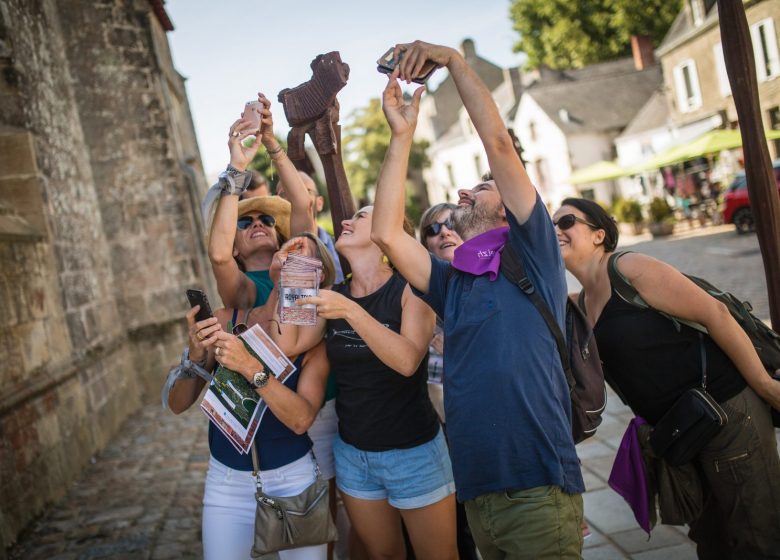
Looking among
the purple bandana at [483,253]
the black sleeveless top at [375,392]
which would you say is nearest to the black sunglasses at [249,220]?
the black sleeveless top at [375,392]

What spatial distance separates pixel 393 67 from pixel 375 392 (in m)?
1.33

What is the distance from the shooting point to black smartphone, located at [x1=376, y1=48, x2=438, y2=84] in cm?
235

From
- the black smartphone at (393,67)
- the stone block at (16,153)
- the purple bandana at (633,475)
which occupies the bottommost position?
the purple bandana at (633,475)

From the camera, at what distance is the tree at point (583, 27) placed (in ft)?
127

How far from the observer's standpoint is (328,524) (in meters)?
2.69

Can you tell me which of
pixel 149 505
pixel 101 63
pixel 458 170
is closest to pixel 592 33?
pixel 458 170

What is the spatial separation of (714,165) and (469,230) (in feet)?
83.1

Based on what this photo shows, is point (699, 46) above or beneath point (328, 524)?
above

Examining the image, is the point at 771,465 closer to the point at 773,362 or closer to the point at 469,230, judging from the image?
the point at 773,362

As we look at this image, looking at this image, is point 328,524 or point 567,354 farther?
point 328,524

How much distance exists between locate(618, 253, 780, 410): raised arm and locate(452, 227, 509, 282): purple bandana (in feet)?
2.39

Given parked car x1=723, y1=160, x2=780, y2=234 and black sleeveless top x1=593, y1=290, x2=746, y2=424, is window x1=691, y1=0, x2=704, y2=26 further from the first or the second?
black sleeveless top x1=593, y1=290, x2=746, y2=424

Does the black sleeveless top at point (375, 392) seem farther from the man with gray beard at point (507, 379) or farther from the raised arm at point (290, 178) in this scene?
the raised arm at point (290, 178)

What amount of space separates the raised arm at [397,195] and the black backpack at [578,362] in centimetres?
39
